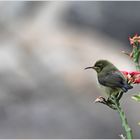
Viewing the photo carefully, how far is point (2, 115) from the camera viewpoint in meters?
11.1

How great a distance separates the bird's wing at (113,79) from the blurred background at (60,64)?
18.7 feet

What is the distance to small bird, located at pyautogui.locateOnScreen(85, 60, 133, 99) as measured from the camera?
4.04 m

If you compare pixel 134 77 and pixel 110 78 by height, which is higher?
pixel 110 78

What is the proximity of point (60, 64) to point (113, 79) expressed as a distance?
7567 millimetres

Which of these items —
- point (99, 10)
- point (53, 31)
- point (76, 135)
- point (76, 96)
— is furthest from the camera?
point (99, 10)

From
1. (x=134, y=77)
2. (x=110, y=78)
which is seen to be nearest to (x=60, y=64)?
(x=110, y=78)

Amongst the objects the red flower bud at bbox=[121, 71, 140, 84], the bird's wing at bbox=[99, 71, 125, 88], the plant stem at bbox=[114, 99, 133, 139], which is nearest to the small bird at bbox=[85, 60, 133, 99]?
the bird's wing at bbox=[99, 71, 125, 88]

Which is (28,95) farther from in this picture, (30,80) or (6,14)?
(6,14)

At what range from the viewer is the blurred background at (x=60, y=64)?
10.6 meters

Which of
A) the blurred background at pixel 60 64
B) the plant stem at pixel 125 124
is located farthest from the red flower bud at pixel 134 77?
the blurred background at pixel 60 64

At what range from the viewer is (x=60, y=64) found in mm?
11742

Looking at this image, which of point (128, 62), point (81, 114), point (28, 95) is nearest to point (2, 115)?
point (28, 95)

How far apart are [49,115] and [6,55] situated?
1.80 meters

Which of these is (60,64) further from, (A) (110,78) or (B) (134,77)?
(B) (134,77)
